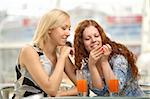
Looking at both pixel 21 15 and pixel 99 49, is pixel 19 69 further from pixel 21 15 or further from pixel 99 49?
pixel 21 15

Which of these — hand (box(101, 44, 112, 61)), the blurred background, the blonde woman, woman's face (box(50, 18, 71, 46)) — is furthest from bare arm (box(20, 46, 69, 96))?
the blurred background


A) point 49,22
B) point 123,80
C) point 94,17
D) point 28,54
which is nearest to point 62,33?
point 49,22

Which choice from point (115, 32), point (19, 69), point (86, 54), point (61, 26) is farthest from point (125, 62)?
point (115, 32)

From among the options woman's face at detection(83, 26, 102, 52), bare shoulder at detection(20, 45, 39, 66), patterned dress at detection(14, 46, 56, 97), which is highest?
woman's face at detection(83, 26, 102, 52)

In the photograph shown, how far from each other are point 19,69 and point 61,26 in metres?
0.36

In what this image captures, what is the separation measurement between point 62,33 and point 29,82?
1.10 feet

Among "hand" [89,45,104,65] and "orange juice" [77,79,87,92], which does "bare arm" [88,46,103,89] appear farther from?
"orange juice" [77,79,87,92]

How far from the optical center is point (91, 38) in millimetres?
2049

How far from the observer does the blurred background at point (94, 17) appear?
4281 mm

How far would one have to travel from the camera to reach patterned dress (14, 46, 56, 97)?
6.77ft

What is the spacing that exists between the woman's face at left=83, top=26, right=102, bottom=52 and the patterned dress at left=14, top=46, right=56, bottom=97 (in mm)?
245

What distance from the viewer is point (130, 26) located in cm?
448

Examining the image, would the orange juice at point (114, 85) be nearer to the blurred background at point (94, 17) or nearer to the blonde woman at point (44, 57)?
the blonde woman at point (44, 57)

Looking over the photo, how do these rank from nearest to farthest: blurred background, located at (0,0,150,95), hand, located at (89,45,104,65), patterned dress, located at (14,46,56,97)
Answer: hand, located at (89,45,104,65)
patterned dress, located at (14,46,56,97)
blurred background, located at (0,0,150,95)
